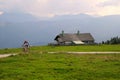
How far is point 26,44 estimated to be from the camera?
179 ft

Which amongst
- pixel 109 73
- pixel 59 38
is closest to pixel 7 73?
pixel 109 73

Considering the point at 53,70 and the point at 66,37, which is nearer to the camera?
the point at 53,70

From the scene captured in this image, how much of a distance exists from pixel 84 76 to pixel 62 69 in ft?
12.7

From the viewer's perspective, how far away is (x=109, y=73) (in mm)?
27938

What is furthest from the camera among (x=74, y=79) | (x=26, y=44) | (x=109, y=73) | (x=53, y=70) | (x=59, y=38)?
(x=59, y=38)

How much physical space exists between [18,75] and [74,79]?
161 inches

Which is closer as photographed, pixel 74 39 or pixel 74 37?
pixel 74 39

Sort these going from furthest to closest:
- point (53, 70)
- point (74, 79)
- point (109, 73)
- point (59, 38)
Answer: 1. point (59, 38)
2. point (53, 70)
3. point (109, 73)
4. point (74, 79)

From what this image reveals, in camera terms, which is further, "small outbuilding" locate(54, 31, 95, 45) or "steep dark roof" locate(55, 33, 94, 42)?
"steep dark roof" locate(55, 33, 94, 42)

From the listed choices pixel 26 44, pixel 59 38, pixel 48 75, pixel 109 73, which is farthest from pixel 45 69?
pixel 59 38

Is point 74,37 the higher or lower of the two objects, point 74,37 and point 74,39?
the higher

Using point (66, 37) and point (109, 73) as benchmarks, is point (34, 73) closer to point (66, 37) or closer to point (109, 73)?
point (109, 73)

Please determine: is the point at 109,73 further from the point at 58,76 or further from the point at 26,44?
the point at 26,44

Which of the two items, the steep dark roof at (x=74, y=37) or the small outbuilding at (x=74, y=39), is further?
the steep dark roof at (x=74, y=37)
